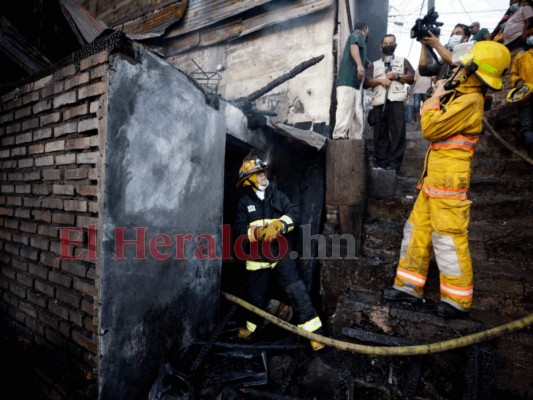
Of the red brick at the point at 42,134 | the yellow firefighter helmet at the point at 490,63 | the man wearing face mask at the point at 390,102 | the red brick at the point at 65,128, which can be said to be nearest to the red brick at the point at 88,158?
the red brick at the point at 65,128

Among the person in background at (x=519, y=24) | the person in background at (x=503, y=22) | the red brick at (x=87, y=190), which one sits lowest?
the red brick at (x=87, y=190)

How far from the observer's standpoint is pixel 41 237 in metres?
2.47

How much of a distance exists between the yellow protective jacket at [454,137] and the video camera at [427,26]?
98 cm

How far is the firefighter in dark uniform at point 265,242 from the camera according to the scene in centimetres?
331

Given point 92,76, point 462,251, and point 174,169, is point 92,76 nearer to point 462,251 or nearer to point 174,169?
point 174,169

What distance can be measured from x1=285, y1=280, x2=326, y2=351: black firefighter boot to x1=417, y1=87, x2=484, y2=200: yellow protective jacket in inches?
70.7

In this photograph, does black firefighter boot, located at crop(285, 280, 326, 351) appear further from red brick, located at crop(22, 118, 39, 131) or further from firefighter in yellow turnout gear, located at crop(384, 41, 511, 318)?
red brick, located at crop(22, 118, 39, 131)

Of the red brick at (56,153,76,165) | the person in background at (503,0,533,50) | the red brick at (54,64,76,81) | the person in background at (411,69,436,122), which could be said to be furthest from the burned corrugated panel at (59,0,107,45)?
the person in background at (411,69,436,122)

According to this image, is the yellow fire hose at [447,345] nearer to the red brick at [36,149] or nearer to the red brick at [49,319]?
the red brick at [49,319]

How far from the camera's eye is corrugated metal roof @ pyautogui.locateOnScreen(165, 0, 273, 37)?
5.92 meters

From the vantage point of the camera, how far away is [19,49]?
9.41ft

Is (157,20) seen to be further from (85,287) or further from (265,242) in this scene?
(85,287)

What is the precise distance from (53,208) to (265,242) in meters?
2.19

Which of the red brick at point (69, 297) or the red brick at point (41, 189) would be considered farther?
the red brick at point (41, 189)
